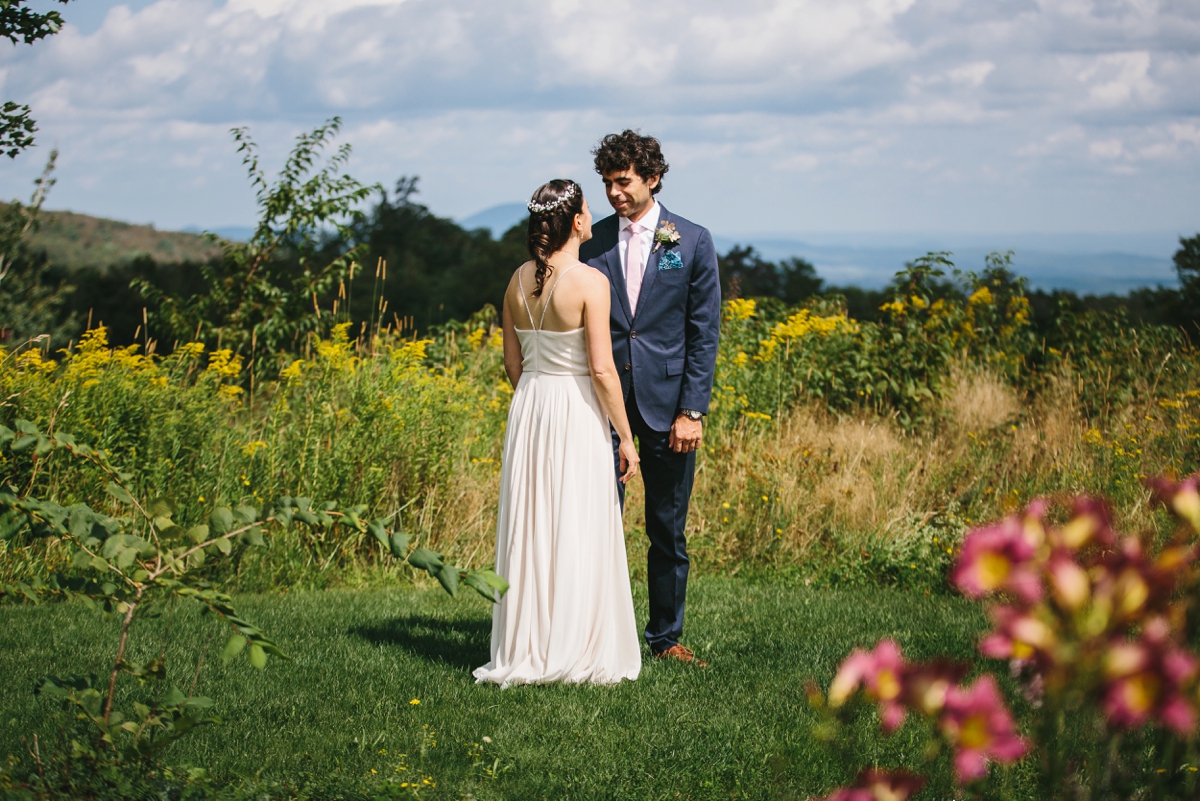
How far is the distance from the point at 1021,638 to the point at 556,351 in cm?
305

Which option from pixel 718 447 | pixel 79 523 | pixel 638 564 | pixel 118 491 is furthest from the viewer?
pixel 718 447

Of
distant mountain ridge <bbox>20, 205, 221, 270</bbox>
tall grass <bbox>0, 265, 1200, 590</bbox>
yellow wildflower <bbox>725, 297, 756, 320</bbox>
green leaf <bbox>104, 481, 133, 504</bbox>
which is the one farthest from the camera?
distant mountain ridge <bbox>20, 205, 221, 270</bbox>

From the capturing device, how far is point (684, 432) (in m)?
4.36

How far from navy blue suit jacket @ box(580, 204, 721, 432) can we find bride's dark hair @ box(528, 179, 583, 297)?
1.15 feet

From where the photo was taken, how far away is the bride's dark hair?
13.1 ft

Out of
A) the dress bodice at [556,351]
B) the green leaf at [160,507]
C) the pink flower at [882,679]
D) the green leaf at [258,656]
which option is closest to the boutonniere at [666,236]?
the dress bodice at [556,351]

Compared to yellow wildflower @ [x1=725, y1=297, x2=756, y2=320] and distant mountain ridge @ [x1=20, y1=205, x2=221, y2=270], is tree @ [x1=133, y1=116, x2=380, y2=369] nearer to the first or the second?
yellow wildflower @ [x1=725, y1=297, x2=756, y2=320]

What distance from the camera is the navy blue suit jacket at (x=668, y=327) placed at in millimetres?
4328

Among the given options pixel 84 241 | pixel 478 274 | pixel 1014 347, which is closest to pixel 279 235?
pixel 1014 347

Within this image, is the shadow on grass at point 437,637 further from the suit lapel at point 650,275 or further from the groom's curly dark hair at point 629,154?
the groom's curly dark hair at point 629,154

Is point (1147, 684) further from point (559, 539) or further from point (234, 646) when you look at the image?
point (559, 539)

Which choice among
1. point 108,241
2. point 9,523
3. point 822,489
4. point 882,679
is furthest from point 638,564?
point 108,241

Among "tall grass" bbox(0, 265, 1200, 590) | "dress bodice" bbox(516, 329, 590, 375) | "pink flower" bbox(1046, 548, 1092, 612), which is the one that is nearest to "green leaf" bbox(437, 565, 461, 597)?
"pink flower" bbox(1046, 548, 1092, 612)

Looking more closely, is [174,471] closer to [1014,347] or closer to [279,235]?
[279,235]
